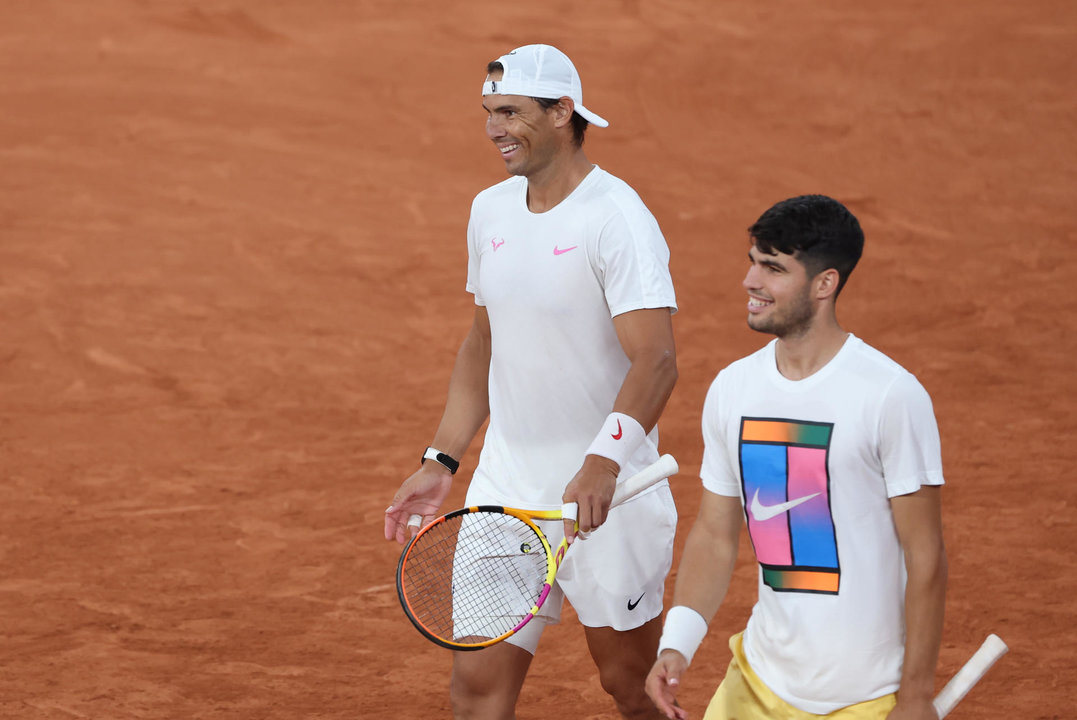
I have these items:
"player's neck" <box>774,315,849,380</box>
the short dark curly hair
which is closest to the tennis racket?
"player's neck" <box>774,315,849,380</box>

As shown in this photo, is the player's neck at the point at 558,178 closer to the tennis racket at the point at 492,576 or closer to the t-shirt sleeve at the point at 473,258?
the t-shirt sleeve at the point at 473,258

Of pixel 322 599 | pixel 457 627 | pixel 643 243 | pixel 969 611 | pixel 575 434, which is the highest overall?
pixel 643 243

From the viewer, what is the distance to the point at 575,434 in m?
4.53

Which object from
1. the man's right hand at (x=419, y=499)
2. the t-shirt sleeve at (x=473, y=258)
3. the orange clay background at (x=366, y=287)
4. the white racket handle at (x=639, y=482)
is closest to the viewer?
the white racket handle at (x=639, y=482)

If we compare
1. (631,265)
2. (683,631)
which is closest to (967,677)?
(683,631)

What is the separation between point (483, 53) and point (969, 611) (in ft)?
37.1

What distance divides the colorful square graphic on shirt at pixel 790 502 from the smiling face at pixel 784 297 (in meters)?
0.23

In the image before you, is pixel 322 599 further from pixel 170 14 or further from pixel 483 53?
pixel 170 14

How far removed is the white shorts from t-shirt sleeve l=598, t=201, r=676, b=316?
0.64 m

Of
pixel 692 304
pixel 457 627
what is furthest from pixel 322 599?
pixel 692 304

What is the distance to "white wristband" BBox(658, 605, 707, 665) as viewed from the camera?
3527 millimetres

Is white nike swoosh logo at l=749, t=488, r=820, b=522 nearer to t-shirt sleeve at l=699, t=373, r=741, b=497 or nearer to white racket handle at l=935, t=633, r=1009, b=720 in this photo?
t-shirt sleeve at l=699, t=373, r=741, b=497

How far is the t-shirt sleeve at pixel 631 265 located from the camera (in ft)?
14.0

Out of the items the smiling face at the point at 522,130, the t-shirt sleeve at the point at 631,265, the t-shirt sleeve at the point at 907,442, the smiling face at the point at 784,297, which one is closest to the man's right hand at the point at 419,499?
the t-shirt sleeve at the point at 631,265
